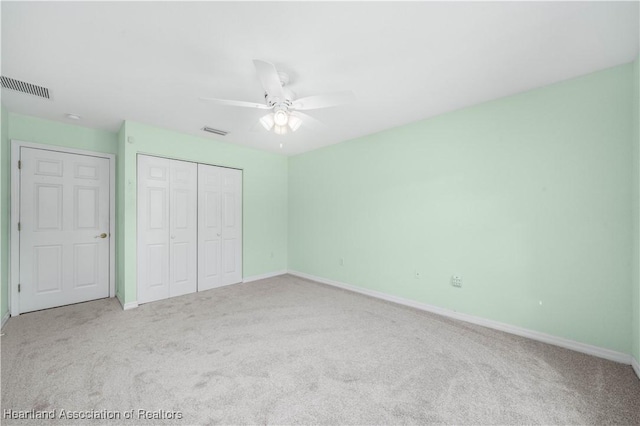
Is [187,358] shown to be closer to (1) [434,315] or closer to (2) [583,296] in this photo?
(1) [434,315]

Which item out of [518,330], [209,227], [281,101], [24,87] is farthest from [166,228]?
[518,330]

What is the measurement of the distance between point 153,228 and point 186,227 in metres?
0.44

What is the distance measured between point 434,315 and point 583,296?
54.0 inches

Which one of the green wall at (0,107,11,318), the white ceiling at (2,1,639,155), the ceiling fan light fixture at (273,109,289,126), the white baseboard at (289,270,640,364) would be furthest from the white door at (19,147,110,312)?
the white baseboard at (289,270,640,364)

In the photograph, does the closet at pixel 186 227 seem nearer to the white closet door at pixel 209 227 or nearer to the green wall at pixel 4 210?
the white closet door at pixel 209 227

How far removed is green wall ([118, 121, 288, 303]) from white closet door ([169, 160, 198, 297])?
0.89 ft

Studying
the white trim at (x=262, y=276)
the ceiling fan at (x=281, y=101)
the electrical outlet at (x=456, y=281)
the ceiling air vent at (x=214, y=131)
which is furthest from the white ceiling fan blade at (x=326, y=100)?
the white trim at (x=262, y=276)

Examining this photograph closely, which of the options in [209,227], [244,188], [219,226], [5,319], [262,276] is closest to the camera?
[5,319]

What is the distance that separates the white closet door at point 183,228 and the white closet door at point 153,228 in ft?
0.27

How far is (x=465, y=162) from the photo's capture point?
9.80 feet

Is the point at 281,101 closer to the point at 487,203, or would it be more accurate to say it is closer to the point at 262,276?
the point at 487,203

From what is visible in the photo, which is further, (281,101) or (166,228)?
(166,228)

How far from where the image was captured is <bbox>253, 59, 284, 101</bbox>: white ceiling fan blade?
1.71m

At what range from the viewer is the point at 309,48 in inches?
74.5
